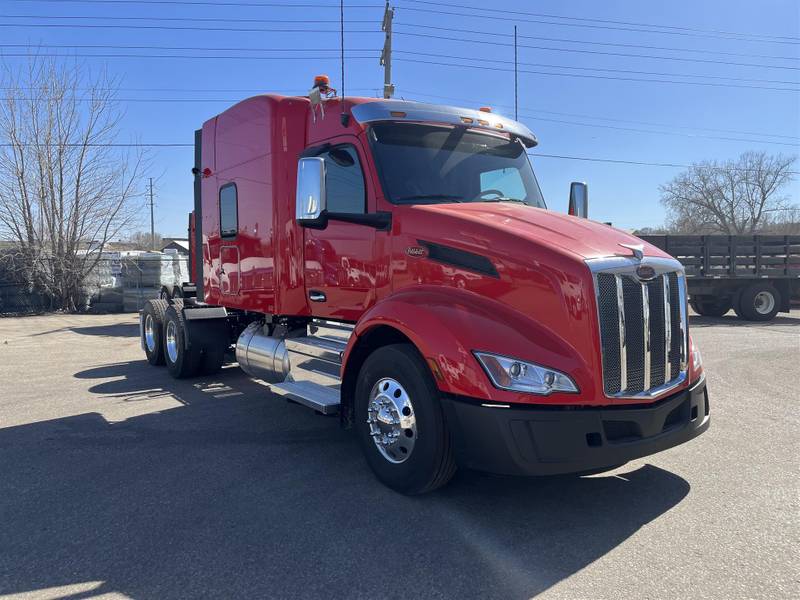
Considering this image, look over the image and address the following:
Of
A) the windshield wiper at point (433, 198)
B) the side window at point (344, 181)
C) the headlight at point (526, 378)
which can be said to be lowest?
the headlight at point (526, 378)

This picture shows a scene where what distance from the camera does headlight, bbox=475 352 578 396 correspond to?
3.36 m

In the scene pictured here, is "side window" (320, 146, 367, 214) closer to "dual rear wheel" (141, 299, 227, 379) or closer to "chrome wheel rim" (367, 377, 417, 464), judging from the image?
"chrome wheel rim" (367, 377, 417, 464)

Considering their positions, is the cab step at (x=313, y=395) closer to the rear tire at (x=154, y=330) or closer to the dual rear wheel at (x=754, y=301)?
the rear tire at (x=154, y=330)

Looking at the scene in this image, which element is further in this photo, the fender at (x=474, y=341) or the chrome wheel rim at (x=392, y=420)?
the chrome wheel rim at (x=392, y=420)

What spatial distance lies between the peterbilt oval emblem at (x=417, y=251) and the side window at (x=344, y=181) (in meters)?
0.61

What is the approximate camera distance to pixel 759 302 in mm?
17016

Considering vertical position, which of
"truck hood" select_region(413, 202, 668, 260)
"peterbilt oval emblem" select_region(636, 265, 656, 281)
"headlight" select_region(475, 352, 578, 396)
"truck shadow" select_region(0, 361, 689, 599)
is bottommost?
"truck shadow" select_region(0, 361, 689, 599)

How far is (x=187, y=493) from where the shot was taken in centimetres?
415

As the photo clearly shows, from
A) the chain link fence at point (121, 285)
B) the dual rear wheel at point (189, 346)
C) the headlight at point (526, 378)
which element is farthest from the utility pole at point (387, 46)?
the headlight at point (526, 378)

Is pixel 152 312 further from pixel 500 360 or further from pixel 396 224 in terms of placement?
pixel 500 360

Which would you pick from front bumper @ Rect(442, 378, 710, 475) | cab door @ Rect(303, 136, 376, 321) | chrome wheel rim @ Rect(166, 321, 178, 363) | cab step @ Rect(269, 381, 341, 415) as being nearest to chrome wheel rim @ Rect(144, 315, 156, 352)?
chrome wheel rim @ Rect(166, 321, 178, 363)

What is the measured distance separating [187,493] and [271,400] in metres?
2.91

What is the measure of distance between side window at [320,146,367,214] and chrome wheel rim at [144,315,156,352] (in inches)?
217

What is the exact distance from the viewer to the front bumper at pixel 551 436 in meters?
3.31
